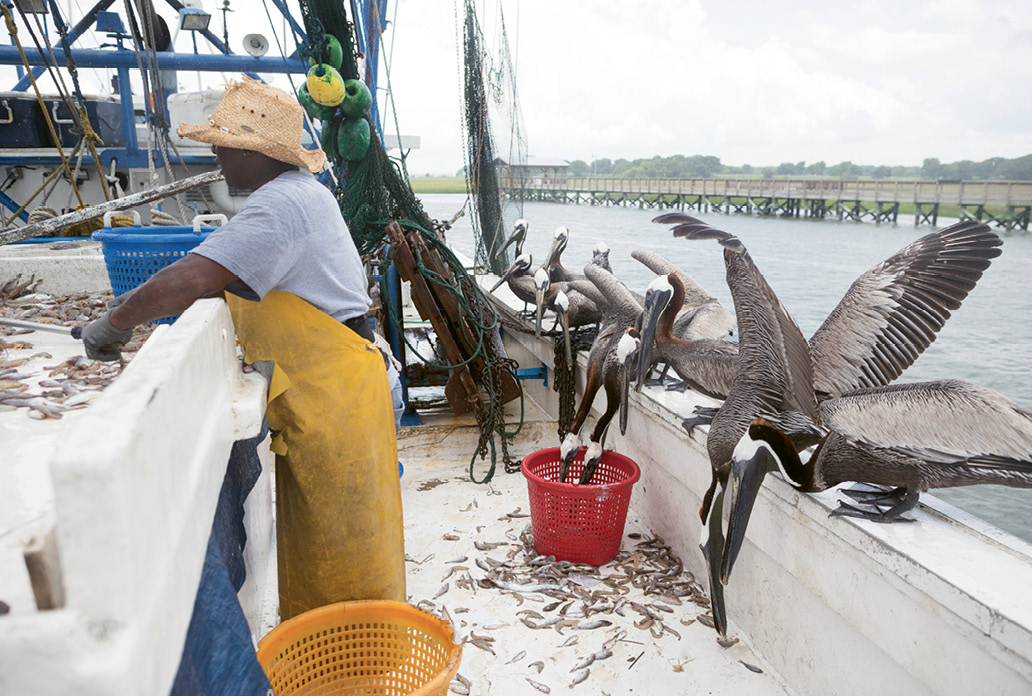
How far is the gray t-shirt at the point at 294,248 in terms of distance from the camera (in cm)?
220

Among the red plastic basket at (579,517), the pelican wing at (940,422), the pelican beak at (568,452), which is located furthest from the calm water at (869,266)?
the pelican wing at (940,422)

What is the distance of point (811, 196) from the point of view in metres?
43.0

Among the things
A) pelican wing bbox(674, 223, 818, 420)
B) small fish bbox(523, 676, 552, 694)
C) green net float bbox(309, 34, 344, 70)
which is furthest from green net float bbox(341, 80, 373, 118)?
small fish bbox(523, 676, 552, 694)

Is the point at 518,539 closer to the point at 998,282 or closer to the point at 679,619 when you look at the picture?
the point at 679,619

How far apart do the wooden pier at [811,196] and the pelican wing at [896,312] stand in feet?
24.3

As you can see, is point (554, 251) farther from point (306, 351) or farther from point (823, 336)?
point (306, 351)

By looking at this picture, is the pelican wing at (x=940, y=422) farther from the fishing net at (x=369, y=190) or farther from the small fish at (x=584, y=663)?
the fishing net at (x=369, y=190)

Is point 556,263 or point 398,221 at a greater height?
point 398,221

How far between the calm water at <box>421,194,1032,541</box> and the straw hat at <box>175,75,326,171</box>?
3455 millimetres

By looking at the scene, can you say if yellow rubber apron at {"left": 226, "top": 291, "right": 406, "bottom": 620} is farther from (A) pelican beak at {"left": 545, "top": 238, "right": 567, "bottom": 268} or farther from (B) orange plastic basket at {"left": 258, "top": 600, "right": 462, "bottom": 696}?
(A) pelican beak at {"left": 545, "top": 238, "right": 567, "bottom": 268}

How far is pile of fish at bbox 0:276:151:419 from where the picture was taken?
2.36m

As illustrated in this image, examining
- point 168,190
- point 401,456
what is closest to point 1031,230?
point 401,456

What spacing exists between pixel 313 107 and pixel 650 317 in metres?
3.01

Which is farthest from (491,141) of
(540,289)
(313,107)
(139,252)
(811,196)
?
(811,196)
